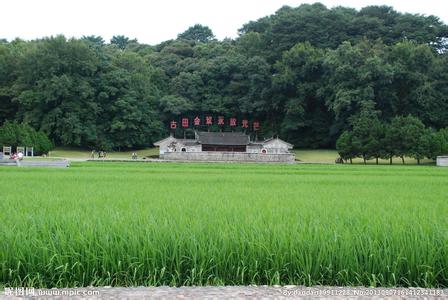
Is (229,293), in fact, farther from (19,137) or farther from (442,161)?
(19,137)

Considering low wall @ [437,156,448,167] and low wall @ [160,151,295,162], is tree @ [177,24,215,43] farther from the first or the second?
low wall @ [437,156,448,167]

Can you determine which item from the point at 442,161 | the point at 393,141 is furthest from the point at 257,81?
the point at 442,161

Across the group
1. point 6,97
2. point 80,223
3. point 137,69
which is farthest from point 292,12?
point 80,223

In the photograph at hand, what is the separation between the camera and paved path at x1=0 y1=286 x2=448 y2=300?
3510mm

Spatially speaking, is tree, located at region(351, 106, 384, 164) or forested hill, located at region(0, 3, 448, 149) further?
forested hill, located at region(0, 3, 448, 149)

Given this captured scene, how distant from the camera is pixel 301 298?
11.6 feet

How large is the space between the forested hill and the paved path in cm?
4474

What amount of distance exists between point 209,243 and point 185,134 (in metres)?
53.0

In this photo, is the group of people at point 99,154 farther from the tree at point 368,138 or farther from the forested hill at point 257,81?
the tree at point 368,138

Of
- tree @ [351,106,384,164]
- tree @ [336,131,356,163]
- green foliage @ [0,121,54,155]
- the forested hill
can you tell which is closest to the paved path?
tree @ [351,106,384,164]

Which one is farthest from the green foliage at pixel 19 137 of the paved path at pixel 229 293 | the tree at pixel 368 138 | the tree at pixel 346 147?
the paved path at pixel 229 293

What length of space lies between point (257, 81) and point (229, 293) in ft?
178

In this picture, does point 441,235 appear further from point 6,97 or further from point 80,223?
point 6,97

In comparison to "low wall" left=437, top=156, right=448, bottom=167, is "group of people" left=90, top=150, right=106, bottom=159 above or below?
above
